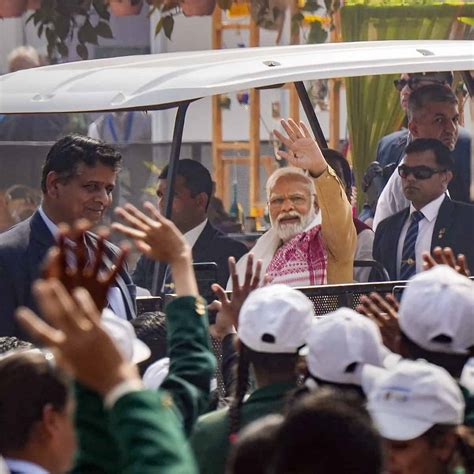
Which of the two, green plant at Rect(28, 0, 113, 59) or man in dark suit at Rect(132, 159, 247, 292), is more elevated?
green plant at Rect(28, 0, 113, 59)

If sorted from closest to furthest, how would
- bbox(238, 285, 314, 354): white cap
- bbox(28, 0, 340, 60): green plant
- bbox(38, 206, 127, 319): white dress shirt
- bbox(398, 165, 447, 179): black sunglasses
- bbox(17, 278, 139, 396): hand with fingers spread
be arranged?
1. bbox(17, 278, 139, 396): hand with fingers spread
2. bbox(238, 285, 314, 354): white cap
3. bbox(38, 206, 127, 319): white dress shirt
4. bbox(398, 165, 447, 179): black sunglasses
5. bbox(28, 0, 340, 60): green plant

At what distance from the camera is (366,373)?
3617 mm

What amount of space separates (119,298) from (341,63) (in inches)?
82.4

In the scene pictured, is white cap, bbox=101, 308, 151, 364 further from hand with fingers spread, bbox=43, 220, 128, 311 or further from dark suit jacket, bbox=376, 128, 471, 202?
dark suit jacket, bbox=376, 128, 471, 202

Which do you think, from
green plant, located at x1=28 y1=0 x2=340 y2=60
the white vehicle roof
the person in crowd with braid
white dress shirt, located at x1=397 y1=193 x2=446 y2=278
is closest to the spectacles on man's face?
the white vehicle roof

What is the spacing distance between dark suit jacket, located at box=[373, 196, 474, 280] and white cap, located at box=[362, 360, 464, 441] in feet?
12.3

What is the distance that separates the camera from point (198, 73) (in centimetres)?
703

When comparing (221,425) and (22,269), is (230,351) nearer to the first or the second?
(221,425)

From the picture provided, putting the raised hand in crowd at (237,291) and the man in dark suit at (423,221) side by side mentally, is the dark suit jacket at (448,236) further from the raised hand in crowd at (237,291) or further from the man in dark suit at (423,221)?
the raised hand in crowd at (237,291)

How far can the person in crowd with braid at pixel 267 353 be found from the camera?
3791 millimetres

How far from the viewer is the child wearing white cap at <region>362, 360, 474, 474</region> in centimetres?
328

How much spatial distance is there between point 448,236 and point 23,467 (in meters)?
4.30

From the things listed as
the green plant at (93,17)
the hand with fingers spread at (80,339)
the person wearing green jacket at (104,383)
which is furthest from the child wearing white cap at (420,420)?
the green plant at (93,17)

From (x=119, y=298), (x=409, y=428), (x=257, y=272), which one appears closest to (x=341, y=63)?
(x=119, y=298)
